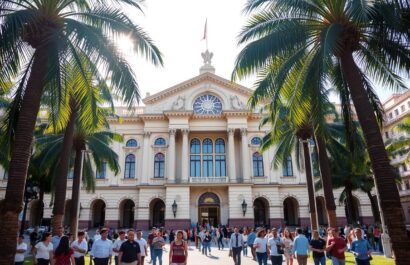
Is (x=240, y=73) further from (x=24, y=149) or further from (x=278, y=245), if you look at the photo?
(x=24, y=149)

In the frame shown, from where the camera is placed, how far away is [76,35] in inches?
408

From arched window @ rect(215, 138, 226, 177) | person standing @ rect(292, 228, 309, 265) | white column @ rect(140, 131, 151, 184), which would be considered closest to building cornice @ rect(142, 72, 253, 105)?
white column @ rect(140, 131, 151, 184)

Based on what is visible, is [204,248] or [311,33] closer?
[311,33]

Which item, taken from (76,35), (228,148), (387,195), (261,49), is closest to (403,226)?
(387,195)

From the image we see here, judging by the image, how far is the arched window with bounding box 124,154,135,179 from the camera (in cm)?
4103

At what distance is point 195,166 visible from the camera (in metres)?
41.2

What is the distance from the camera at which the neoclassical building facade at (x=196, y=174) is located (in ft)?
126

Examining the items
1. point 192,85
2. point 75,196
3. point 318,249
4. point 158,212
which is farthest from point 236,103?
point 318,249

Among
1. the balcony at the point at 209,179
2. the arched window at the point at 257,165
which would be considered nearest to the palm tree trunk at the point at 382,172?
the balcony at the point at 209,179

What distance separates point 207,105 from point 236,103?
374cm

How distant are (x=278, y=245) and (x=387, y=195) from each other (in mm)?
4350

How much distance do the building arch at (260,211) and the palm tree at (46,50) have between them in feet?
111

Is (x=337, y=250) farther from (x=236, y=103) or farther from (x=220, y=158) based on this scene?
(x=236, y=103)

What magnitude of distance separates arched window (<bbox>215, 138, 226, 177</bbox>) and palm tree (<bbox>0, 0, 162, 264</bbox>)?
102 ft
